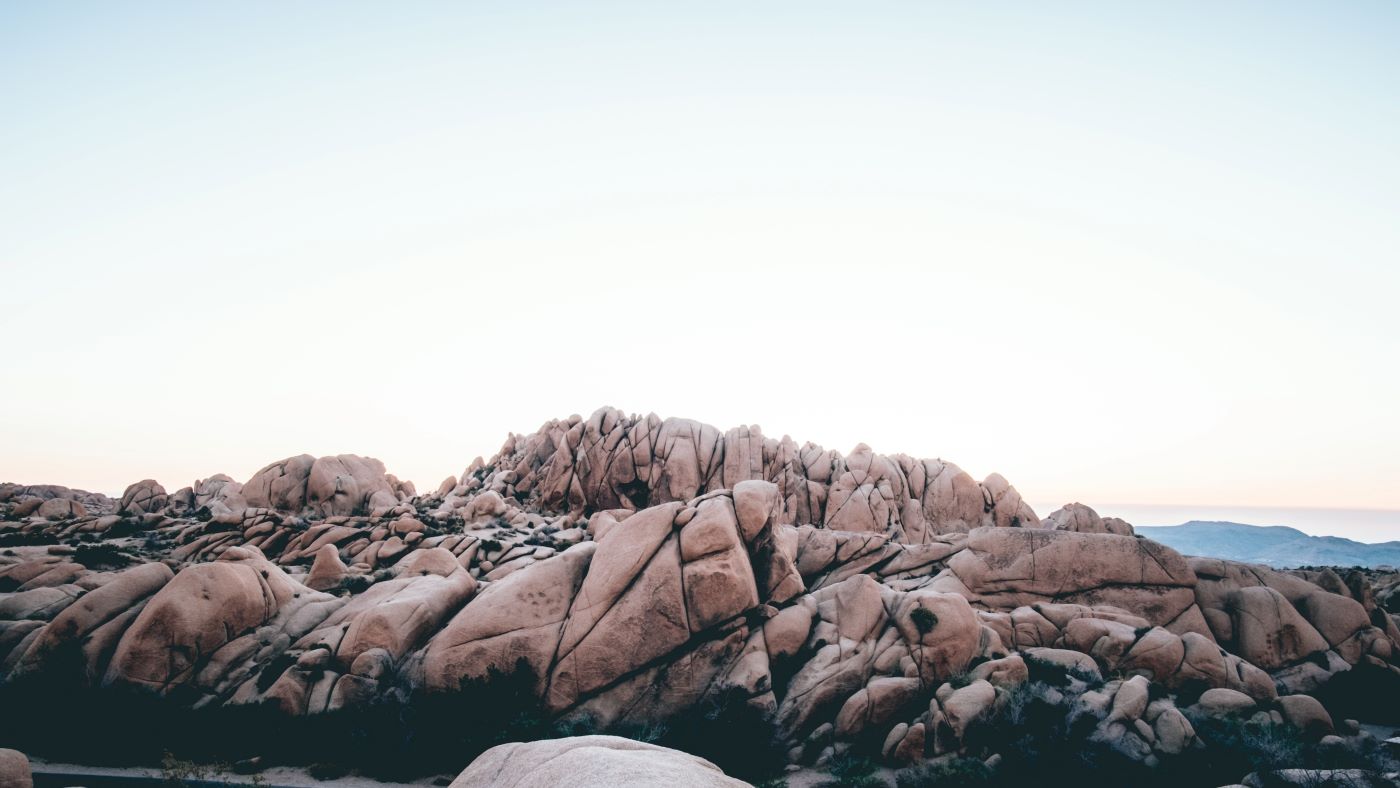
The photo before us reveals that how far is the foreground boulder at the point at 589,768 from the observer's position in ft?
32.7

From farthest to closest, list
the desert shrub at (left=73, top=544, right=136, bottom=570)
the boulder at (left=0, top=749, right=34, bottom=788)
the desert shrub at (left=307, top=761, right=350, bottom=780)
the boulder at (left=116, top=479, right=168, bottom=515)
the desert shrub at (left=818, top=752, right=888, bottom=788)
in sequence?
the boulder at (left=116, top=479, right=168, bottom=515), the desert shrub at (left=73, top=544, right=136, bottom=570), the desert shrub at (left=307, top=761, right=350, bottom=780), the desert shrub at (left=818, top=752, right=888, bottom=788), the boulder at (left=0, top=749, right=34, bottom=788)

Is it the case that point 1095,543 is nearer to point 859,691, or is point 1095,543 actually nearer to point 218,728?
point 859,691

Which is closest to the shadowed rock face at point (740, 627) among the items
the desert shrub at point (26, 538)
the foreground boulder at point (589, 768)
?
the desert shrub at point (26, 538)

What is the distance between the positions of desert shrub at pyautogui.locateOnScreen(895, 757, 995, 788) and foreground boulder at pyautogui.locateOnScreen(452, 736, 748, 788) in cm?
1267

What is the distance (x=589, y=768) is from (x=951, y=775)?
15.5m

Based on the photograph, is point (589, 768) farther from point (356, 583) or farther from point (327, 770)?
point (356, 583)

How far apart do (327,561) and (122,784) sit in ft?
46.9

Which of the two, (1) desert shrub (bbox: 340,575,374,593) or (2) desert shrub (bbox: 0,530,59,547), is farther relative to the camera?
(2) desert shrub (bbox: 0,530,59,547)

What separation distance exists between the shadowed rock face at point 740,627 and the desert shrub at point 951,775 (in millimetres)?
1259

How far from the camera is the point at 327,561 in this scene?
3612cm

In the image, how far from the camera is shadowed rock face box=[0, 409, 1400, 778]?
82.7 feet

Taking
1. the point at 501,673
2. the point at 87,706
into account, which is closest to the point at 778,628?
the point at 501,673

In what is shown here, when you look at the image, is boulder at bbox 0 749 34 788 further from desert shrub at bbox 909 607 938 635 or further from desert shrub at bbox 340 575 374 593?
desert shrub at bbox 909 607 938 635

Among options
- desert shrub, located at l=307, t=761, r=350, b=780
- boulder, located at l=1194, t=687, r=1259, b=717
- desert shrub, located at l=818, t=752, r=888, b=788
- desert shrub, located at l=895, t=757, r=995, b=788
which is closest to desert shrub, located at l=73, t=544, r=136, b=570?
desert shrub, located at l=307, t=761, r=350, b=780
